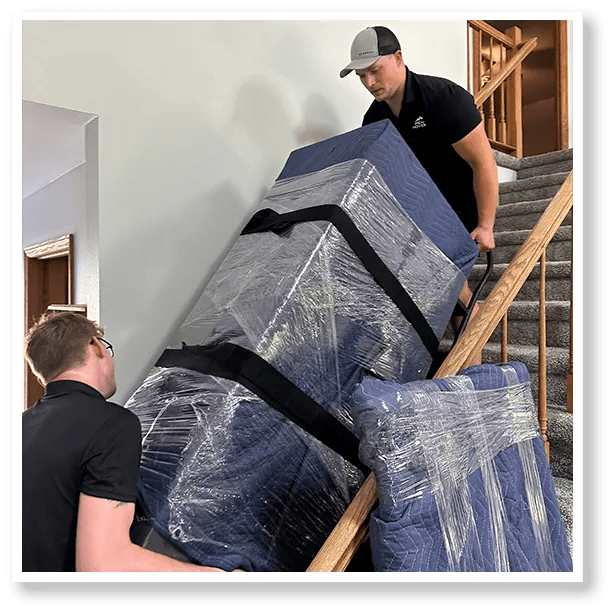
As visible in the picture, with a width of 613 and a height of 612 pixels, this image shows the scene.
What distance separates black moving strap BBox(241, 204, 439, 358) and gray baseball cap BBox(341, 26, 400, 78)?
A: 68cm

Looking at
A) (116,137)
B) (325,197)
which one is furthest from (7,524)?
(116,137)

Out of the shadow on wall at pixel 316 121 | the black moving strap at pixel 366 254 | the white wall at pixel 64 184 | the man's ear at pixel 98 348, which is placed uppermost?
the shadow on wall at pixel 316 121

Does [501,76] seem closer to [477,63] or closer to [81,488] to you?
[477,63]

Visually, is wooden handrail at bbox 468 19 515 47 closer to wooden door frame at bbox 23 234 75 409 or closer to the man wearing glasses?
wooden door frame at bbox 23 234 75 409

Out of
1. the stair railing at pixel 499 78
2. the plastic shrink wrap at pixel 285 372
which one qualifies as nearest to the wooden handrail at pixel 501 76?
the stair railing at pixel 499 78

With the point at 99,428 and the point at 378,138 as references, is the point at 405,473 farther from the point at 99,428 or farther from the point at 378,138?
the point at 378,138

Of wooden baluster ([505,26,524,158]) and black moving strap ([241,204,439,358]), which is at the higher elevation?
wooden baluster ([505,26,524,158])

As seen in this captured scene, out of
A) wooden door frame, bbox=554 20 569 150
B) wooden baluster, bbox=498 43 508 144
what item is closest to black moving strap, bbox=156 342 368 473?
wooden baluster, bbox=498 43 508 144

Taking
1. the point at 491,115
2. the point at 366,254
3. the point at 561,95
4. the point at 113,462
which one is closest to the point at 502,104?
the point at 491,115

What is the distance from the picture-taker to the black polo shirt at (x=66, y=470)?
891 millimetres

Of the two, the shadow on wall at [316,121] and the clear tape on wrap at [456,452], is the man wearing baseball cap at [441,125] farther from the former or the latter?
the clear tape on wrap at [456,452]

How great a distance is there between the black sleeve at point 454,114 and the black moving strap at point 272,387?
98 centimetres

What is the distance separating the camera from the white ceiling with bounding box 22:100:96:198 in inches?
63.1

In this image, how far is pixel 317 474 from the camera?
3.98 feet
